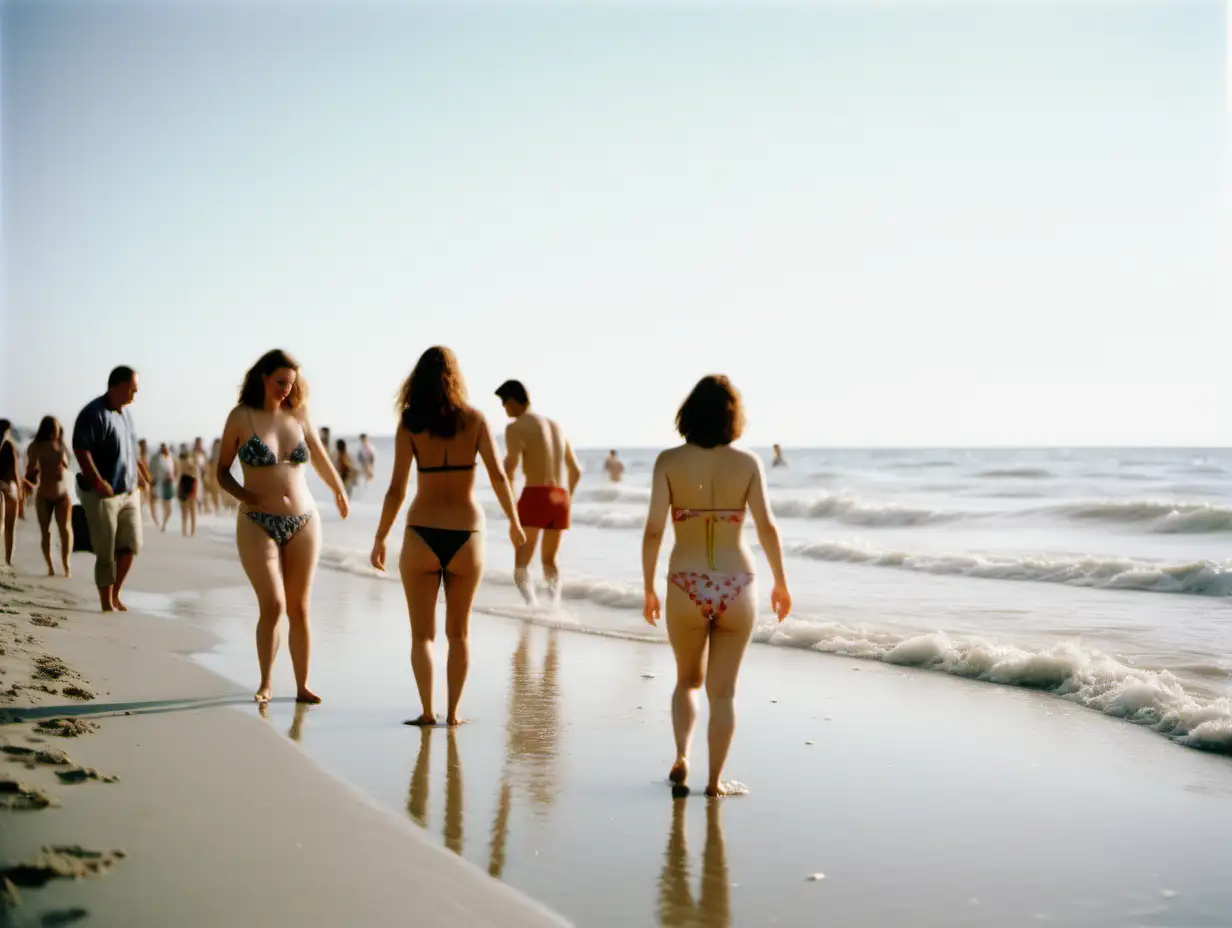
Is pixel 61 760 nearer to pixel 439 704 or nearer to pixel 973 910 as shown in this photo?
pixel 439 704

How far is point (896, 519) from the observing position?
103ft

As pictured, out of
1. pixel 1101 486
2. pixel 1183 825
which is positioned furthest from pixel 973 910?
pixel 1101 486

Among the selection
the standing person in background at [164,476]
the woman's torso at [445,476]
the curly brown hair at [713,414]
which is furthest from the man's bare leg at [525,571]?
the standing person in background at [164,476]

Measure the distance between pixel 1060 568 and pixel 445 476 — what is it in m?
11.9

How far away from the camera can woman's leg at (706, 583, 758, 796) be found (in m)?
5.02

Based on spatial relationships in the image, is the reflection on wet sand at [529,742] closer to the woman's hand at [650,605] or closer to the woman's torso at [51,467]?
the woman's hand at [650,605]

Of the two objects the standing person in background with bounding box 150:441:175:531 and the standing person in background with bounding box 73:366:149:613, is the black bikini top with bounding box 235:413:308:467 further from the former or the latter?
the standing person in background with bounding box 150:441:175:531

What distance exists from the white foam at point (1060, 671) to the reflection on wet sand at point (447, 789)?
411 cm

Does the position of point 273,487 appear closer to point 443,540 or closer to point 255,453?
point 255,453

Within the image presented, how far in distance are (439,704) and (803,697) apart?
2.39 metres

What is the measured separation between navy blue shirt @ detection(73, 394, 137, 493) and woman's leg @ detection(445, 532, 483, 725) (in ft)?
14.0

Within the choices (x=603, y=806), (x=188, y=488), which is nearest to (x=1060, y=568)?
(x=603, y=806)

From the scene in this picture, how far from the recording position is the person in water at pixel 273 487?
6.41 meters

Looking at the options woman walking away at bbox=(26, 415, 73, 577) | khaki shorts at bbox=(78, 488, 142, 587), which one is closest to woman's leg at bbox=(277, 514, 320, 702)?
khaki shorts at bbox=(78, 488, 142, 587)
